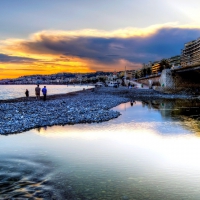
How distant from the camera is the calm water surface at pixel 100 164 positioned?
9258 mm

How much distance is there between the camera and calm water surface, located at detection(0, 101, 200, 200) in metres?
9.26

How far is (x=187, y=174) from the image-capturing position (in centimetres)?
1109

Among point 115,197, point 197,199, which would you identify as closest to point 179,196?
point 197,199

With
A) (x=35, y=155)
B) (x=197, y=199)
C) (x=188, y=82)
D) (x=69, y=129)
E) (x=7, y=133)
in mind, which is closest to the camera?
(x=197, y=199)

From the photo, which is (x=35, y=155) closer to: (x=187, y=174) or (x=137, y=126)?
(x=187, y=174)

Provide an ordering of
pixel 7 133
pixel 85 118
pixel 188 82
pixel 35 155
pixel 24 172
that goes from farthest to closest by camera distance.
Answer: pixel 188 82
pixel 85 118
pixel 7 133
pixel 35 155
pixel 24 172

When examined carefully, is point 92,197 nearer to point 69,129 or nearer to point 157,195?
point 157,195

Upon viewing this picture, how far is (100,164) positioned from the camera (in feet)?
40.1

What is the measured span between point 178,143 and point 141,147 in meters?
2.42

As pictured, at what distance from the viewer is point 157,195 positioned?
355 inches

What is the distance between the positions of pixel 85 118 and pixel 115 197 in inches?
628

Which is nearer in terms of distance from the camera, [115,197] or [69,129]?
[115,197]

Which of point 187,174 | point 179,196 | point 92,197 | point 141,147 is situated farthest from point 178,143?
point 92,197

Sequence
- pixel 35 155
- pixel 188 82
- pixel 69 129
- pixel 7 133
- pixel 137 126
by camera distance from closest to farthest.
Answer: pixel 35 155, pixel 7 133, pixel 69 129, pixel 137 126, pixel 188 82
